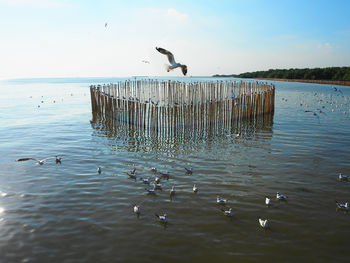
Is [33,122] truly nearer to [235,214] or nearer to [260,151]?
[260,151]

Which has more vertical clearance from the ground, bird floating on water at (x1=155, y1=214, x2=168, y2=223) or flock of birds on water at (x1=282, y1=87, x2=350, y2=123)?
flock of birds on water at (x1=282, y1=87, x2=350, y2=123)

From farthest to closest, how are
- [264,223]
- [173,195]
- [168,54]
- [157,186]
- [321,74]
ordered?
[321,74]
[168,54]
[157,186]
[173,195]
[264,223]

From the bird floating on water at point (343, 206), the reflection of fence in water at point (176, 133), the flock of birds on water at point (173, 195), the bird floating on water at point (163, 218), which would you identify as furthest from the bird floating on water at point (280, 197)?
the reflection of fence in water at point (176, 133)

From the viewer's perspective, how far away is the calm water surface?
19.9 feet

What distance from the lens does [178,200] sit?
26.8 feet

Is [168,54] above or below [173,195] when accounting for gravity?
above

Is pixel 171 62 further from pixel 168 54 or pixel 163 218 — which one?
pixel 163 218

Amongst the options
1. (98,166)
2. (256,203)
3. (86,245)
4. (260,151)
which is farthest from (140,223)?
(260,151)

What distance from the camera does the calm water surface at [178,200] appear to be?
6062 millimetres

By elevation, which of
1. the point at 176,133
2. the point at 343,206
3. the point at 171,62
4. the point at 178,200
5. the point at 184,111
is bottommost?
the point at 178,200

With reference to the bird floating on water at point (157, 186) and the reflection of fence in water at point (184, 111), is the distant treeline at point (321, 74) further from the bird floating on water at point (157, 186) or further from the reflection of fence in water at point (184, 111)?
the bird floating on water at point (157, 186)

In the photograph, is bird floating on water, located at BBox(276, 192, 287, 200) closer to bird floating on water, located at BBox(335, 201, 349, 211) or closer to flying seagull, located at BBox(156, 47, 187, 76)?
bird floating on water, located at BBox(335, 201, 349, 211)

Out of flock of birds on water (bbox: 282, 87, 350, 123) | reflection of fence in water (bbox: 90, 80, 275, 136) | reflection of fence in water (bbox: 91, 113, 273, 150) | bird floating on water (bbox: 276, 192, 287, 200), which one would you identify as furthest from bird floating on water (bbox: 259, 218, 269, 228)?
flock of birds on water (bbox: 282, 87, 350, 123)

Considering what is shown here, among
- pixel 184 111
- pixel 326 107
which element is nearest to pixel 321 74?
pixel 326 107
